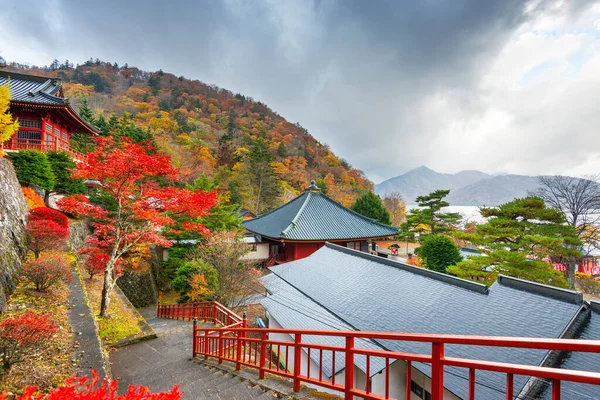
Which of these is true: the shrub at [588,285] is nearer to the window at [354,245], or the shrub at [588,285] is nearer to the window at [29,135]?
the window at [354,245]

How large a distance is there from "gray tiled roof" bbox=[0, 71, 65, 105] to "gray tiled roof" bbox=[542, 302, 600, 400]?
2230 centimetres

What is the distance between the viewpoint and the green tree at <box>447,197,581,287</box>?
1037 centimetres

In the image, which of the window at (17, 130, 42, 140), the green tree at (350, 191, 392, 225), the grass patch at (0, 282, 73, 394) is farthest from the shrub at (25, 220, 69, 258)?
the green tree at (350, 191, 392, 225)

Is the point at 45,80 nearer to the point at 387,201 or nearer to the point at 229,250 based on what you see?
the point at 229,250

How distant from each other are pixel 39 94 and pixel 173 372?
18.8 metres

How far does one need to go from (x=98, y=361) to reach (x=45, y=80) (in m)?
22.6

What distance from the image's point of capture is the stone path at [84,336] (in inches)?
165

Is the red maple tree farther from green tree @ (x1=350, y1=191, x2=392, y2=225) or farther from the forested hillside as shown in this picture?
green tree @ (x1=350, y1=191, x2=392, y2=225)

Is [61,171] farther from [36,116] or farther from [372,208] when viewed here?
[372,208]

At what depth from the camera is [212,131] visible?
46375mm

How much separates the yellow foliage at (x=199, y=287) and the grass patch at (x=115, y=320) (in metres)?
2.92

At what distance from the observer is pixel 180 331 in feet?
27.1

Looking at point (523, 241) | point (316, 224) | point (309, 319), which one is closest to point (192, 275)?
point (309, 319)

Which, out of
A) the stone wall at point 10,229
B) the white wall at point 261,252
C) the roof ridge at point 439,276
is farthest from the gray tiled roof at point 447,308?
the white wall at point 261,252
